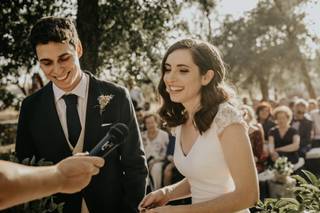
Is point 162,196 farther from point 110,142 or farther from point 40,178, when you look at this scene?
point 40,178

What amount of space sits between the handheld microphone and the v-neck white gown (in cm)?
89

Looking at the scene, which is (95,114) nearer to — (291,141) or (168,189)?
(168,189)

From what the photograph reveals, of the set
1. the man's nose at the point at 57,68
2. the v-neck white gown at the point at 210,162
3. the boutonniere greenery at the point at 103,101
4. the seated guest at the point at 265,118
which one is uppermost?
the man's nose at the point at 57,68

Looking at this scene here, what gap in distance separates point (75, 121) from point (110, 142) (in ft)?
3.93

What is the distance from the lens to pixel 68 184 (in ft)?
4.63

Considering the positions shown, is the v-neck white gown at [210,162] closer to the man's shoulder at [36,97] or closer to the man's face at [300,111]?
the man's shoulder at [36,97]

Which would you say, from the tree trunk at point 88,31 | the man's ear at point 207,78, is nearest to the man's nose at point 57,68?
the man's ear at point 207,78

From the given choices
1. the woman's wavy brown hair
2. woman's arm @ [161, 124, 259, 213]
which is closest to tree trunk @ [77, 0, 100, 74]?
the woman's wavy brown hair

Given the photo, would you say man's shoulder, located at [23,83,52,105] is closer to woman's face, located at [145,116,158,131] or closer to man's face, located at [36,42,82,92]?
man's face, located at [36,42,82,92]

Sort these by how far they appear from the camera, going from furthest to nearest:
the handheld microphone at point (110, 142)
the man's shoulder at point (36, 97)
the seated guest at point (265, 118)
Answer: the seated guest at point (265, 118) → the man's shoulder at point (36, 97) → the handheld microphone at point (110, 142)

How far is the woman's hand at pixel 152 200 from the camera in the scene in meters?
2.70

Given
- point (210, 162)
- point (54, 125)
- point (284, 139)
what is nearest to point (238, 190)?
A: point (210, 162)

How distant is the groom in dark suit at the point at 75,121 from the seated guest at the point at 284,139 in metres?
5.93

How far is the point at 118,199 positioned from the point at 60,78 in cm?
96
